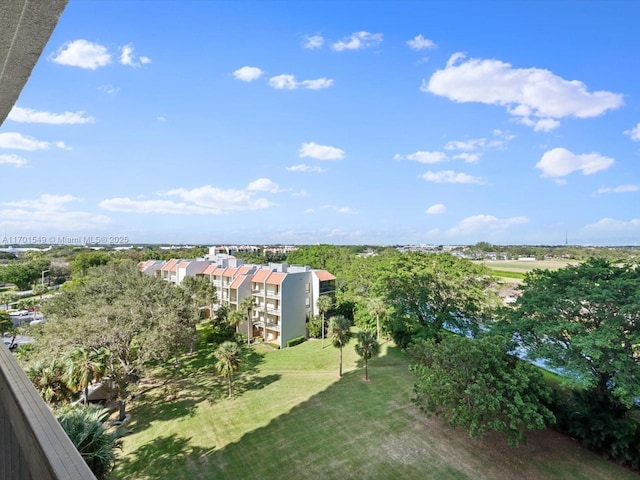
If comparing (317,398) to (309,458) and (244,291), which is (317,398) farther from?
(244,291)

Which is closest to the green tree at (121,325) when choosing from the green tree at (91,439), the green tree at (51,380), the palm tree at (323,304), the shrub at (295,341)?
the green tree at (51,380)

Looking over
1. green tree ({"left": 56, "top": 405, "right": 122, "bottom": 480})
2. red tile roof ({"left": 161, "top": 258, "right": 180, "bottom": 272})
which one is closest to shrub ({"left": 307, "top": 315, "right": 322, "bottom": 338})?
red tile roof ({"left": 161, "top": 258, "right": 180, "bottom": 272})

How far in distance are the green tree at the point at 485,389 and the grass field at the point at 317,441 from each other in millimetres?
1061

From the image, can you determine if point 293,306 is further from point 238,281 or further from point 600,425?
point 600,425

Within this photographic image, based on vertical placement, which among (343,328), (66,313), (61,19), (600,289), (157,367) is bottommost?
(157,367)

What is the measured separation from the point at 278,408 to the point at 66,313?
12343 millimetres

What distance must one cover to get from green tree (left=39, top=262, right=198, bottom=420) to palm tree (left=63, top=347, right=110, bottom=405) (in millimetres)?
954

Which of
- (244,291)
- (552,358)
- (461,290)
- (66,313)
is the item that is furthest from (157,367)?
(552,358)

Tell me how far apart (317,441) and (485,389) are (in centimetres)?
655

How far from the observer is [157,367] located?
800 inches

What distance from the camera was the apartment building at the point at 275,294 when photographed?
2630 centimetres

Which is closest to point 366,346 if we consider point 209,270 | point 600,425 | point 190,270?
point 600,425

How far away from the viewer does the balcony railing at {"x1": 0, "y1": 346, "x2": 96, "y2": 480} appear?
1209 millimetres

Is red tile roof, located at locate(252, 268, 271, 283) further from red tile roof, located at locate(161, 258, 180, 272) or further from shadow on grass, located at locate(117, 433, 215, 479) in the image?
shadow on grass, located at locate(117, 433, 215, 479)
